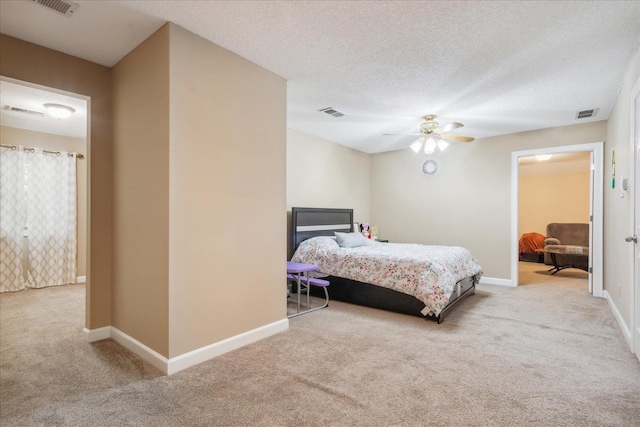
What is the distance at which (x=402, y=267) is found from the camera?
372cm

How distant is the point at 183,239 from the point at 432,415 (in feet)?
6.58

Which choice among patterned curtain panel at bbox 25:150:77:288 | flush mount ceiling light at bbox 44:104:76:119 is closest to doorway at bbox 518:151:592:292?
flush mount ceiling light at bbox 44:104:76:119

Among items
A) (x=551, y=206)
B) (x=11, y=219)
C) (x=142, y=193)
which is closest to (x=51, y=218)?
(x=11, y=219)

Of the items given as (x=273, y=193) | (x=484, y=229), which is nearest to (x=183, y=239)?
(x=273, y=193)

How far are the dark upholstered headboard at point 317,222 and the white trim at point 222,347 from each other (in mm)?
1822

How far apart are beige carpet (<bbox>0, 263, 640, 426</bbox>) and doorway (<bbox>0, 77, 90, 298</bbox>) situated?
148cm

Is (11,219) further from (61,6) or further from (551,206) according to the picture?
(551,206)

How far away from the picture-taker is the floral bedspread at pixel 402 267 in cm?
344

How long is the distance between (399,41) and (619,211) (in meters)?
2.96

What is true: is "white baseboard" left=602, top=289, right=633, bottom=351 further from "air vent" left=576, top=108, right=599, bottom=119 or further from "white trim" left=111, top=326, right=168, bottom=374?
"white trim" left=111, top=326, right=168, bottom=374

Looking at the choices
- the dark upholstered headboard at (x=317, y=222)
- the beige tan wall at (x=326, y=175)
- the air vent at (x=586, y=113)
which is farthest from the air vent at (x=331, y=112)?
the air vent at (x=586, y=113)

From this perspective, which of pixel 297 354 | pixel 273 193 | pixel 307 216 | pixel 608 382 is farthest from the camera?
pixel 307 216

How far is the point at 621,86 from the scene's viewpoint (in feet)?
10.9

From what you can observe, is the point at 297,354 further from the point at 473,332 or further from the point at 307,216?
the point at 307,216
